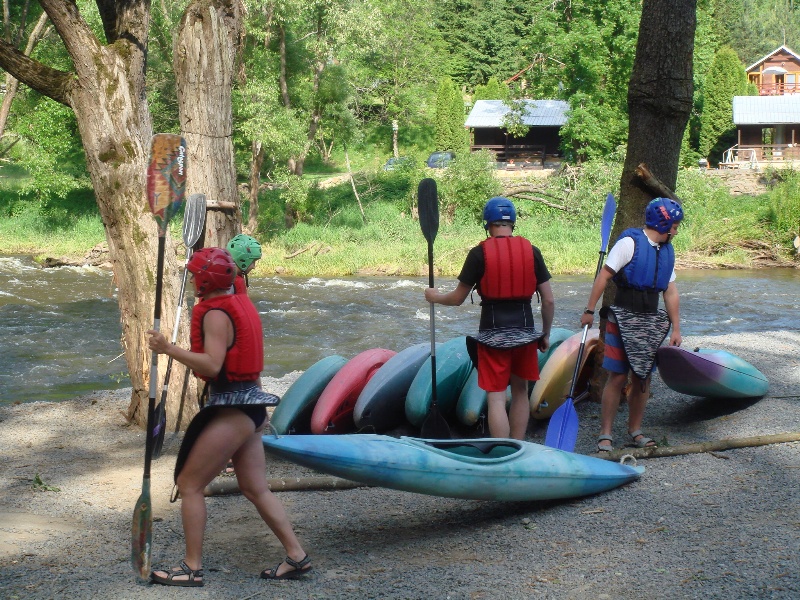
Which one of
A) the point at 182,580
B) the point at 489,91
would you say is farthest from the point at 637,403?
the point at 489,91

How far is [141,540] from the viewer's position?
368cm

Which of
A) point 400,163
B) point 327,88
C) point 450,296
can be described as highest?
point 327,88

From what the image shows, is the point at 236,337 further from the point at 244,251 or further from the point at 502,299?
the point at 502,299

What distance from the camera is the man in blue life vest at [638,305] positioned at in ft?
17.7

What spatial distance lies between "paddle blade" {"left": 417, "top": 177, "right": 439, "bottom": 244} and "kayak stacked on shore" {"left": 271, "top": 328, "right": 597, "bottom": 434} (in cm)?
107

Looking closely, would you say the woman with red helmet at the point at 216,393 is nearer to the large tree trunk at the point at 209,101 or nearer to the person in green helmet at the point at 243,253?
the person in green helmet at the point at 243,253

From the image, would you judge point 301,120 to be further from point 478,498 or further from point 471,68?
point 471,68

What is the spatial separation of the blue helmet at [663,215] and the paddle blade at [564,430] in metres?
1.17

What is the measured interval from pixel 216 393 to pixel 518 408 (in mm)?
2427

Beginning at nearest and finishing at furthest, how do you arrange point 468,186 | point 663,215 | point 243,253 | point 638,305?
point 243,253
point 663,215
point 638,305
point 468,186

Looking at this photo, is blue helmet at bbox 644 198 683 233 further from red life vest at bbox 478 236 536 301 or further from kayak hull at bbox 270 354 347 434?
kayak hull at bbox 270 354 347 434

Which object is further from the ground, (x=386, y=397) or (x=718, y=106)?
(x=718, y=106)

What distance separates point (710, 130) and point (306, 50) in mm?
21866

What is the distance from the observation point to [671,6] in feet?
21.5
